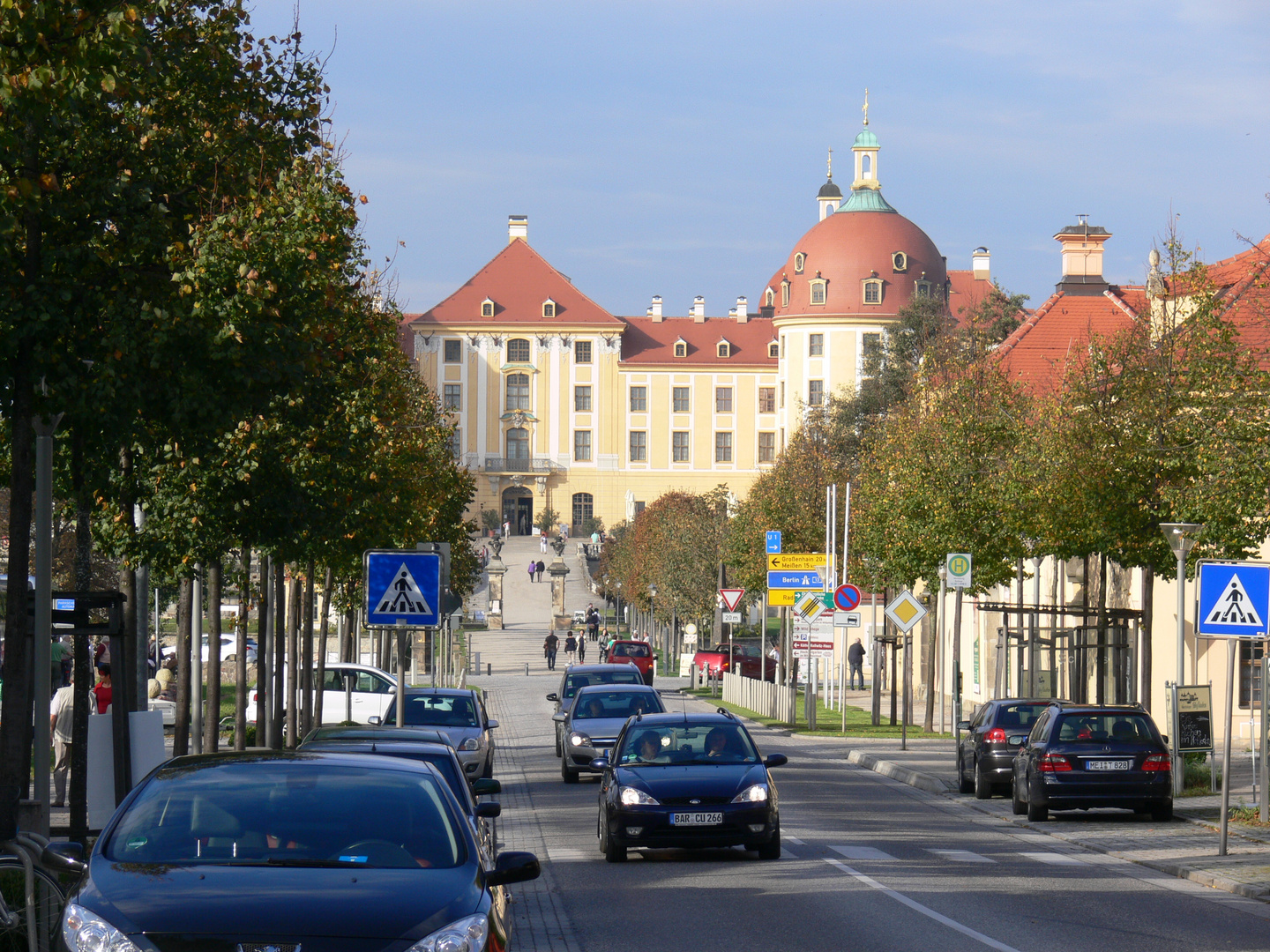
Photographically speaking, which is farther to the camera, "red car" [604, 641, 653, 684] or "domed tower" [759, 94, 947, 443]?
"domed tower" [759, 94, 947, 443]

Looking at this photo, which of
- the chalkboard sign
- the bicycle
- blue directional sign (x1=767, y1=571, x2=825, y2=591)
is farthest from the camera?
blue directional sign (x1=767, y1=571, x2=825, y2=591)

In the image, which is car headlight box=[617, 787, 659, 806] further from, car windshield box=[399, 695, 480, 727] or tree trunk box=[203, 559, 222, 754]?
car windshield box=[399, 695, 480, 727]

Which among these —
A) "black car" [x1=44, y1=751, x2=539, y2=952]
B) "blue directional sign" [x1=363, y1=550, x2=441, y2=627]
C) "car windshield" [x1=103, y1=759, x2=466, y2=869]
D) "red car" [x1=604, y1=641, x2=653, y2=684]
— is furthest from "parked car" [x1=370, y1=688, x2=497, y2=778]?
"red car" [x1=604, y1=641, x2=653, y2=684]

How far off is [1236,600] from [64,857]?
12.6 meters

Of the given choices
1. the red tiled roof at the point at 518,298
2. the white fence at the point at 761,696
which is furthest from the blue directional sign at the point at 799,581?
the red tiled roof at the point at 518,298

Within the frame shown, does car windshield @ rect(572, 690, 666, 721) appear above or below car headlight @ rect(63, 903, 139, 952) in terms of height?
below

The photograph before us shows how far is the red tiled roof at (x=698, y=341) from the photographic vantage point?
140875 millimetres

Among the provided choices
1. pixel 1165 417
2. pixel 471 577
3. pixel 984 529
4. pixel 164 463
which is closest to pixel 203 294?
pixel 164 463

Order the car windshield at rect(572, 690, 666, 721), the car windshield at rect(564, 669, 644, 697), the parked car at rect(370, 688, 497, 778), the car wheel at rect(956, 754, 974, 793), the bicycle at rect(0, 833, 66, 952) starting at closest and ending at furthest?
the bicycle at rect(0, 833, 66, 952), the parked car at rect(370, 688, 497, 778), the car wheel at rect(956, 754, 974, 793), the car windshield at rect(572, 690, 666, 721), the car windshield at rect(564, 669, 644, 697)

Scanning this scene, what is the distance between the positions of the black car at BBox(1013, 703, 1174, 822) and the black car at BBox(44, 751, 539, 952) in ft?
45.8

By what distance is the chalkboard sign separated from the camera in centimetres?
2236

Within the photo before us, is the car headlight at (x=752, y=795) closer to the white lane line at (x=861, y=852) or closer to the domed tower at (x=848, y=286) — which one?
the white lane line at (x=861, y=852)

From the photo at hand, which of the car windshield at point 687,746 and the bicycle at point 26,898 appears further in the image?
the car windshield at point 687,746

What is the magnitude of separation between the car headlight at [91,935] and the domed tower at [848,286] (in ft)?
362
